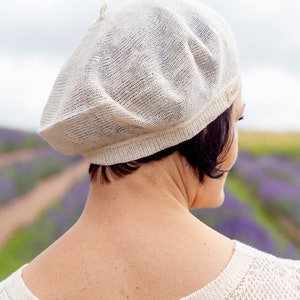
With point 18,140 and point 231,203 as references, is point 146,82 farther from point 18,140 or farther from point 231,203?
point 18,140

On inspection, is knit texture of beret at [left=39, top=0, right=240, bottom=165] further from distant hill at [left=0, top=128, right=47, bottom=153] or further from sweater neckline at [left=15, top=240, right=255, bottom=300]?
distant hill at [left=0, top=128, right=47, bottom=153]

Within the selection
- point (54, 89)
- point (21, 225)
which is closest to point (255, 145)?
point (21, 225)

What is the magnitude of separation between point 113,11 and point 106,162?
26 cm

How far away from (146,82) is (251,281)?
14.2 inches

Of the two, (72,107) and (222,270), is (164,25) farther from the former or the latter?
(222,270)

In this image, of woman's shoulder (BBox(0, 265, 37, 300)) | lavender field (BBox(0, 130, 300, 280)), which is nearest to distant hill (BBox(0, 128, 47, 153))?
lavender field (BBox(0, 130, 300, 280))

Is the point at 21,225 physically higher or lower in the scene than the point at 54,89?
lower

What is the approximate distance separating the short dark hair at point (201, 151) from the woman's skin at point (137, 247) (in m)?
0.01

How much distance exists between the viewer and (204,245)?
54.7 inches

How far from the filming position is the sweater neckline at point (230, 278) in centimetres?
139

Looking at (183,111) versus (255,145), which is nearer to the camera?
(183,111)

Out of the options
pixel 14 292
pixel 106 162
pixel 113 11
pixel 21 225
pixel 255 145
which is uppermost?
pixel 113 11

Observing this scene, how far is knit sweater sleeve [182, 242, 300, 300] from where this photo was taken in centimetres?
139

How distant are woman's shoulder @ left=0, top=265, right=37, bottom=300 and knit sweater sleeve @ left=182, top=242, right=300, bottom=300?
0.27m
